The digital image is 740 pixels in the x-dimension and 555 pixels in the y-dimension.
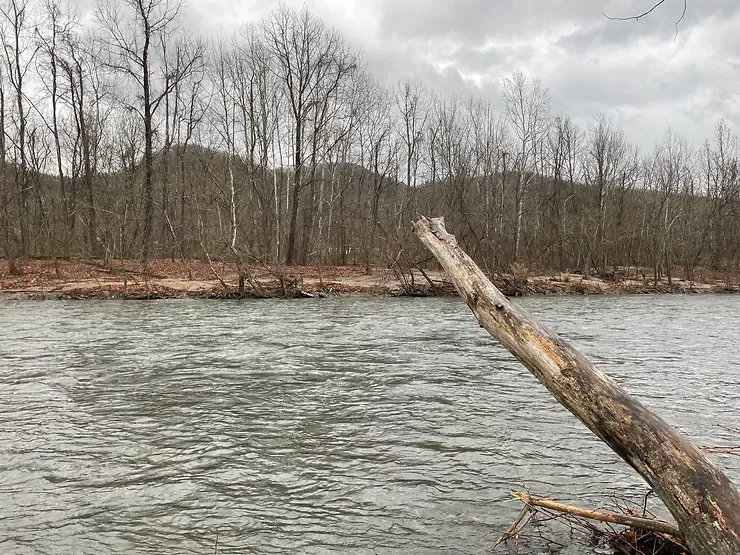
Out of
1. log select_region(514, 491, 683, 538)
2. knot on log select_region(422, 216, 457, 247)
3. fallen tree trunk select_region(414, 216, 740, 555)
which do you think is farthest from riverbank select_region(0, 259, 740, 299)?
log select_region(514, 491, 683, 538)

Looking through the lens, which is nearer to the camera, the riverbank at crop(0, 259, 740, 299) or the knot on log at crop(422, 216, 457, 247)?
the knot on log at crop(422, 216, 457, 247)

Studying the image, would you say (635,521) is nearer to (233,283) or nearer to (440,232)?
(440,232)


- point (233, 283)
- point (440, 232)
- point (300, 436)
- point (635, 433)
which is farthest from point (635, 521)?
point (233, 283)

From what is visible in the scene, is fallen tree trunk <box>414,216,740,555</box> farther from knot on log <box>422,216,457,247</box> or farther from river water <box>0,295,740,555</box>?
river water <box>0,295,740,555</box>

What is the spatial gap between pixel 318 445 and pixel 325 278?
22758 mm

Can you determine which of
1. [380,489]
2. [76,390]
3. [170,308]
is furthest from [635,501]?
[170,308]

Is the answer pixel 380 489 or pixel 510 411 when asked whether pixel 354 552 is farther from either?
pixel 510 411

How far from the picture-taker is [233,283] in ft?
80.7

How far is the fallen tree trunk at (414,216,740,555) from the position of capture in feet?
9.15

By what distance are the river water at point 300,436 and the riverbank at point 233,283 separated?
8.21 m

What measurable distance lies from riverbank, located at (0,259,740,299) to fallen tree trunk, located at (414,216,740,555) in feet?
64.2

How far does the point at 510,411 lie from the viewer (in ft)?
26.2

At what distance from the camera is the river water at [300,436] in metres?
4.55

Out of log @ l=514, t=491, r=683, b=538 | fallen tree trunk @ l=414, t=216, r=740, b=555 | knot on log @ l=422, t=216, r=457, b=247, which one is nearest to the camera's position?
fallen tree trunk @ l=414, t=216, r=740, b=555
